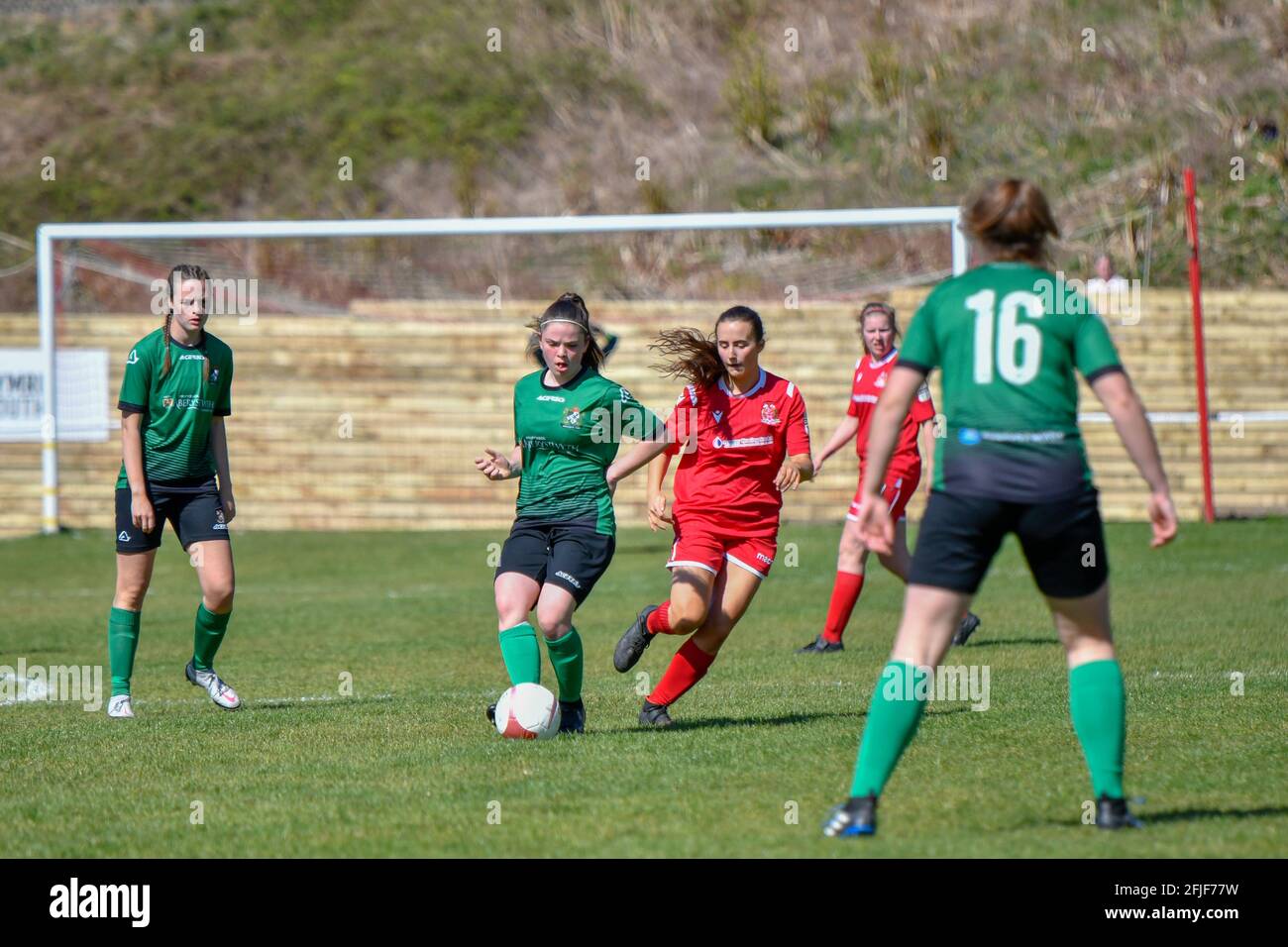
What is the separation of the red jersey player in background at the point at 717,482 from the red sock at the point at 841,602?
2.79m

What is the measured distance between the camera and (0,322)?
65.3 feet

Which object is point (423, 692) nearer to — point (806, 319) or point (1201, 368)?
point (806, 319)

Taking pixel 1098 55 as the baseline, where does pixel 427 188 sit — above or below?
below

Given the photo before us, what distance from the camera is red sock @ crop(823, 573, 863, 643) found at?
10.5 metres

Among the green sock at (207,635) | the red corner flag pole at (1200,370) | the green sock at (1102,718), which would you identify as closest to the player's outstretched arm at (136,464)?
the green sock at (207,635)

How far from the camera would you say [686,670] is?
295 inches

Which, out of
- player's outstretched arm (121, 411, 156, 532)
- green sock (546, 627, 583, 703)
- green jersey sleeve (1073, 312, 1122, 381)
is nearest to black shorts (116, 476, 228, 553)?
player's outstretched arm (121, 411, 156, 532)

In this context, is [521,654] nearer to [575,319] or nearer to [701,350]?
[575,319]

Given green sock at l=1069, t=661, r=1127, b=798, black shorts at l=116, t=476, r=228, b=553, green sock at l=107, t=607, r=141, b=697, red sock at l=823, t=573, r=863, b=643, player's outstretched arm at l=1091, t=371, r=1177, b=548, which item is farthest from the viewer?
red sock at l=823, t=573, r=863, b=643

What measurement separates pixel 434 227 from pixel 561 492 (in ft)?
35.6

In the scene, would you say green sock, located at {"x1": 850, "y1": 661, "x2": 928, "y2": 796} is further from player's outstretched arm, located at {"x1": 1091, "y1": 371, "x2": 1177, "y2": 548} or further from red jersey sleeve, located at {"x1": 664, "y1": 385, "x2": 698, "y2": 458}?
red jersey sleeve, located at {"x1": 664, "y1": 385, "x2": 698, "y2": 458}
